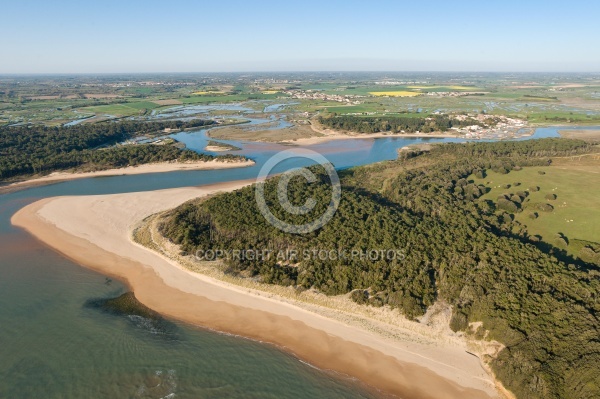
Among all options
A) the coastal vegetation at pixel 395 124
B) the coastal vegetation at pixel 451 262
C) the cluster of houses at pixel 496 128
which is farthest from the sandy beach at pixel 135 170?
the cluster of houses at pixel 496 128

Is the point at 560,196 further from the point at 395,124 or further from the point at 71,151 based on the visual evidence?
the point at 71,151

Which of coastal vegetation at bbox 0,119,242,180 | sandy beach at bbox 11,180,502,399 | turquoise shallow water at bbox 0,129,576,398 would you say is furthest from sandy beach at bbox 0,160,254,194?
turquoise shallow water at bbox 0,129,576,398

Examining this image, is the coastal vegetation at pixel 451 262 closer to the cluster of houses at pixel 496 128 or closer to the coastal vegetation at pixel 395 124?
the cluster of houses at pixel 496 128

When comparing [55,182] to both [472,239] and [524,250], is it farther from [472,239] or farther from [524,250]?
[524,250]

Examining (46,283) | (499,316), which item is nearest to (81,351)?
(46,283)

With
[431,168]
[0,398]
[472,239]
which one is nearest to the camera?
[0,398]

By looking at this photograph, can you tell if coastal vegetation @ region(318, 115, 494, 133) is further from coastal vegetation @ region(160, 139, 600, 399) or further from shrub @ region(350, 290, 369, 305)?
shrub @ region(350, 290, 369, 305)

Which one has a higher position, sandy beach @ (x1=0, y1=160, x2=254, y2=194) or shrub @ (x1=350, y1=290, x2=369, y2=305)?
sandy beach @ (x1=0, y1=160, x2=254, y2=194)
